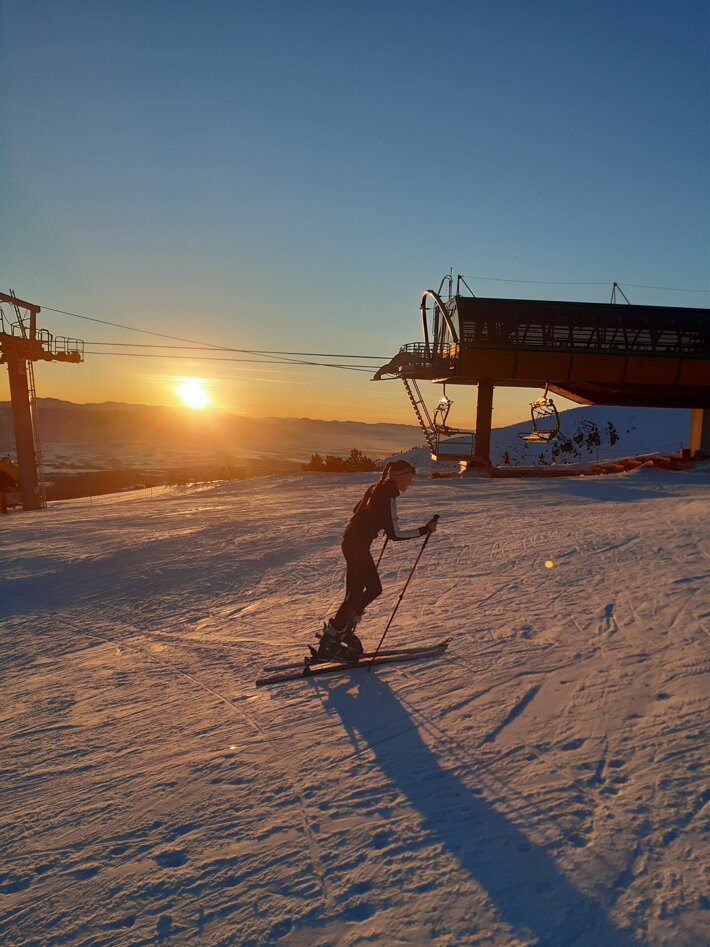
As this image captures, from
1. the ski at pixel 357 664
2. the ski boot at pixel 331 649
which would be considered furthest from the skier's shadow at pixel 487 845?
the ski boot at pixel 331 649

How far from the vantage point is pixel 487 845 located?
11.9 feet

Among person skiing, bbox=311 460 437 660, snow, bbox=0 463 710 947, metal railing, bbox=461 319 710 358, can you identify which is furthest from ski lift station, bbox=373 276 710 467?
person skiing, bbox=311 460 437 660

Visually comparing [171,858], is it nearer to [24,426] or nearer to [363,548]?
[363,548]

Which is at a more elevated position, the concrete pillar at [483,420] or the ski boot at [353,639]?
the concrete pillar at [483,420]

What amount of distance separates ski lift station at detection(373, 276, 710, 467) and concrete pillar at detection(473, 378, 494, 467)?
0.04m

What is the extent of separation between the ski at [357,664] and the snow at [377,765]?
14cm

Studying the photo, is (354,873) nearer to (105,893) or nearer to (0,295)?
(105,893)

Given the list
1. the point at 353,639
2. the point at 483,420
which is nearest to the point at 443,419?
the point at 483,420

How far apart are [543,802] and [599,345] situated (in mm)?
21700

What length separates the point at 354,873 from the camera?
346cm

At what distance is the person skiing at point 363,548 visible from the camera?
626 cm

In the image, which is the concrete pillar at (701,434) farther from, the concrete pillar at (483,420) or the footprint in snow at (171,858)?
the footprint in snow at (171,858)

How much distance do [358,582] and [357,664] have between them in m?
0.93

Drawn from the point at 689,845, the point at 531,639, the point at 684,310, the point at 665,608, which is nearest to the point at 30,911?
the point at 689,845
